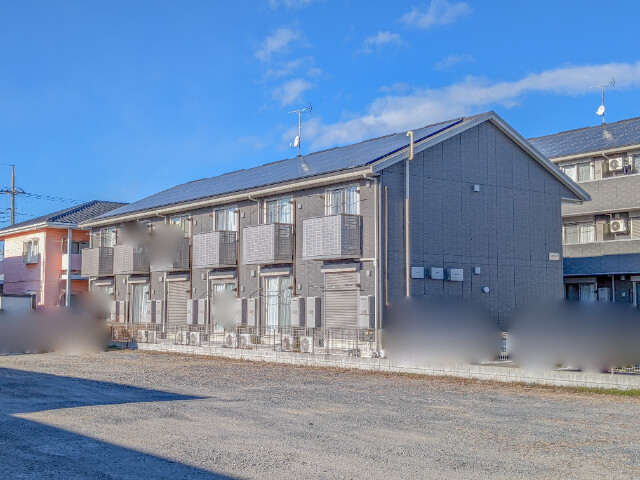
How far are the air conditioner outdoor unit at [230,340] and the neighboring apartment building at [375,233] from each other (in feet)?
2.60

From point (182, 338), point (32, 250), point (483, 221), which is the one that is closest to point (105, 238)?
point (32, 250)

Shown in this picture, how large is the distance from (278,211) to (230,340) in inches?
178

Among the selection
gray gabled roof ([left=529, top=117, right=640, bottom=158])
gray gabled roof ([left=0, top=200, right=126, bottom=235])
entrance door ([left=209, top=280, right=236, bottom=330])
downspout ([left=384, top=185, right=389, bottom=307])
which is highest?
gray gabled roof ([left=529, top=117, right=640, bottom=158])

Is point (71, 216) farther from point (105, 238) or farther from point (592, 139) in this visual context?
point (592, 139)

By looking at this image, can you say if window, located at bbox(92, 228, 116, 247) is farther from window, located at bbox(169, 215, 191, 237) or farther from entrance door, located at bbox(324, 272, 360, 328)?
entrance door, located at bbox(324, 272, 360, 328)

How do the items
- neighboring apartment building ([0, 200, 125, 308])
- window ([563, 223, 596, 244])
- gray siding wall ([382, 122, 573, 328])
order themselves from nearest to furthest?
gray siding wall ([382, 122, 573, 328]) < window ([563, 223, 596, 244]) < neighboring apartment building ([0, 200, 125, 308])

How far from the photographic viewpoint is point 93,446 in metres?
8.48

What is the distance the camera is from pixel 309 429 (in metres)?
9.73

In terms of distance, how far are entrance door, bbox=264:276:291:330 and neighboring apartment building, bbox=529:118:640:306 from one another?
1324cm

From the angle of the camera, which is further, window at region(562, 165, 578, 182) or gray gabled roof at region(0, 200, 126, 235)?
gray gabled roof at region(0, 200, 126, 235)

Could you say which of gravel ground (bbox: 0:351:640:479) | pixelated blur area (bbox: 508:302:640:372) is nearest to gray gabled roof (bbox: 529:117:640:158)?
pixelated blur area (bbox: 508:302:640:372)

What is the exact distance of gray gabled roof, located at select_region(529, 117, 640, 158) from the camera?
3047cm

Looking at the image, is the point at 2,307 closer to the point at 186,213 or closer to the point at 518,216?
the point at 186,213

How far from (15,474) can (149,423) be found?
3098mm
